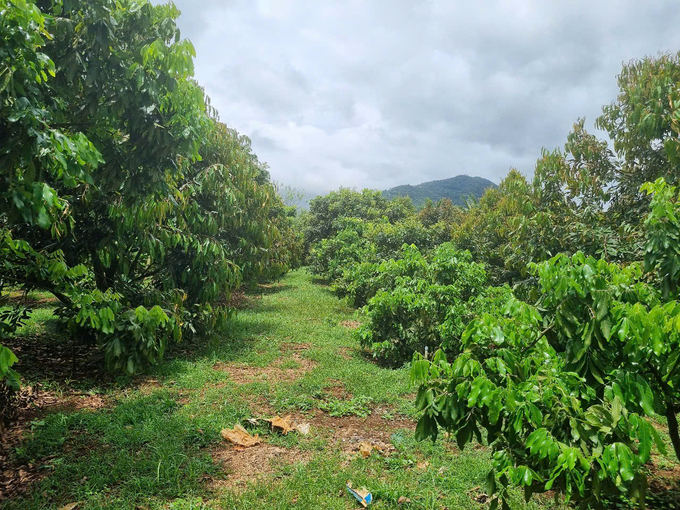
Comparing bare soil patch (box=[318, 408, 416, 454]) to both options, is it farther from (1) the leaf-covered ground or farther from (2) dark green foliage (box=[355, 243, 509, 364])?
(2) dark green foliage (box=[355, 243, 509, 364])

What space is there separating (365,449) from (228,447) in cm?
143

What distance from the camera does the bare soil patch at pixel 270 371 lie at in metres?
6.64

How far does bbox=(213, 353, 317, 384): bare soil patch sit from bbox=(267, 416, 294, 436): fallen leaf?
163 cm

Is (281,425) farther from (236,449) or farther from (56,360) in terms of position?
(56,360)

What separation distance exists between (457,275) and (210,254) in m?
4.62

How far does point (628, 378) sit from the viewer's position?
7.27 feet

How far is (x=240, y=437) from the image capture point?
4.55 meters

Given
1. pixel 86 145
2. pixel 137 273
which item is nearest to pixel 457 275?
pixel 137 273

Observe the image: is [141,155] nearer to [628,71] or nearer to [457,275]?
[457,275]

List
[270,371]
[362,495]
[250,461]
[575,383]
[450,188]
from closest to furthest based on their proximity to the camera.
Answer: [575,383], [362,495], [250,461], [270,371], [450,188]

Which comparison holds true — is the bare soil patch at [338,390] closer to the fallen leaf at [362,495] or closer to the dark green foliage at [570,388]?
the fallen leaf at [362,495]

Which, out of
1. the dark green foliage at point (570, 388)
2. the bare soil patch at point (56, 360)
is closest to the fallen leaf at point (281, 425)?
the dark green foliage at point (570, 388)

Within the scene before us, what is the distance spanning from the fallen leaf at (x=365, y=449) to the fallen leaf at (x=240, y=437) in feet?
3.62

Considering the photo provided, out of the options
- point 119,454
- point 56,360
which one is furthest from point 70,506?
point 56,360
